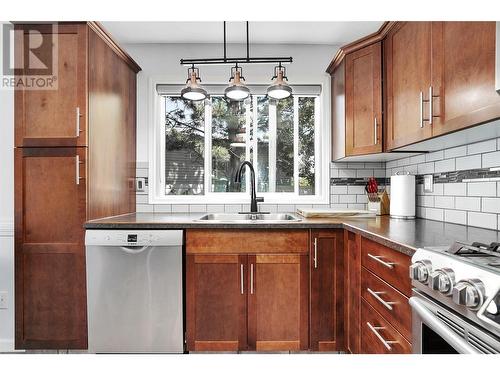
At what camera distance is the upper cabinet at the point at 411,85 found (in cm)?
119

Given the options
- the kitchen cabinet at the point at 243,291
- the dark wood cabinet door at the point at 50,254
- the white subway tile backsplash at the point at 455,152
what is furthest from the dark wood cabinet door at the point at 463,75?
the dark wood cabinet door at the point at 50,254

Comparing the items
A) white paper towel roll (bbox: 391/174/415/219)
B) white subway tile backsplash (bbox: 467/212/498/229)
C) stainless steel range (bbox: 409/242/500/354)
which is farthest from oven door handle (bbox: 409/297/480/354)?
white paper towel roll (bbox: 391/174/415/219)

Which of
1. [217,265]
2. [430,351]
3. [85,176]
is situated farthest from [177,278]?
[430,351]

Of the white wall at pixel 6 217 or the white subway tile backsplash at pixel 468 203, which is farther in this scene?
the white wall at pixel 6 217

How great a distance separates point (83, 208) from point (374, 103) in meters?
2.04

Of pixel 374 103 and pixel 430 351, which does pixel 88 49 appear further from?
pixel 430 351

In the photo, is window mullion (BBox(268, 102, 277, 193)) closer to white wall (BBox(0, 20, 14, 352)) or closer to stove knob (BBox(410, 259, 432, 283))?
stove knob (BBox(410, 259, 432, 283))

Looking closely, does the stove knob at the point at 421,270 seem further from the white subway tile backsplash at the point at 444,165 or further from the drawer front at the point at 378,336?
the white subway tile backsplash at the point at 444,165

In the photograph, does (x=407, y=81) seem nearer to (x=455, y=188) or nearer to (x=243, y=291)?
(x=455, y=188)

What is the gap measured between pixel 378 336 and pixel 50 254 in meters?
1.96

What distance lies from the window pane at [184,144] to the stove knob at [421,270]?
2.10 m

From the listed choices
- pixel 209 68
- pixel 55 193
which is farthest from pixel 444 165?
pixel 55 193

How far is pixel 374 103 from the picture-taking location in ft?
6.99

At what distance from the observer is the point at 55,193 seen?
6.54ft
